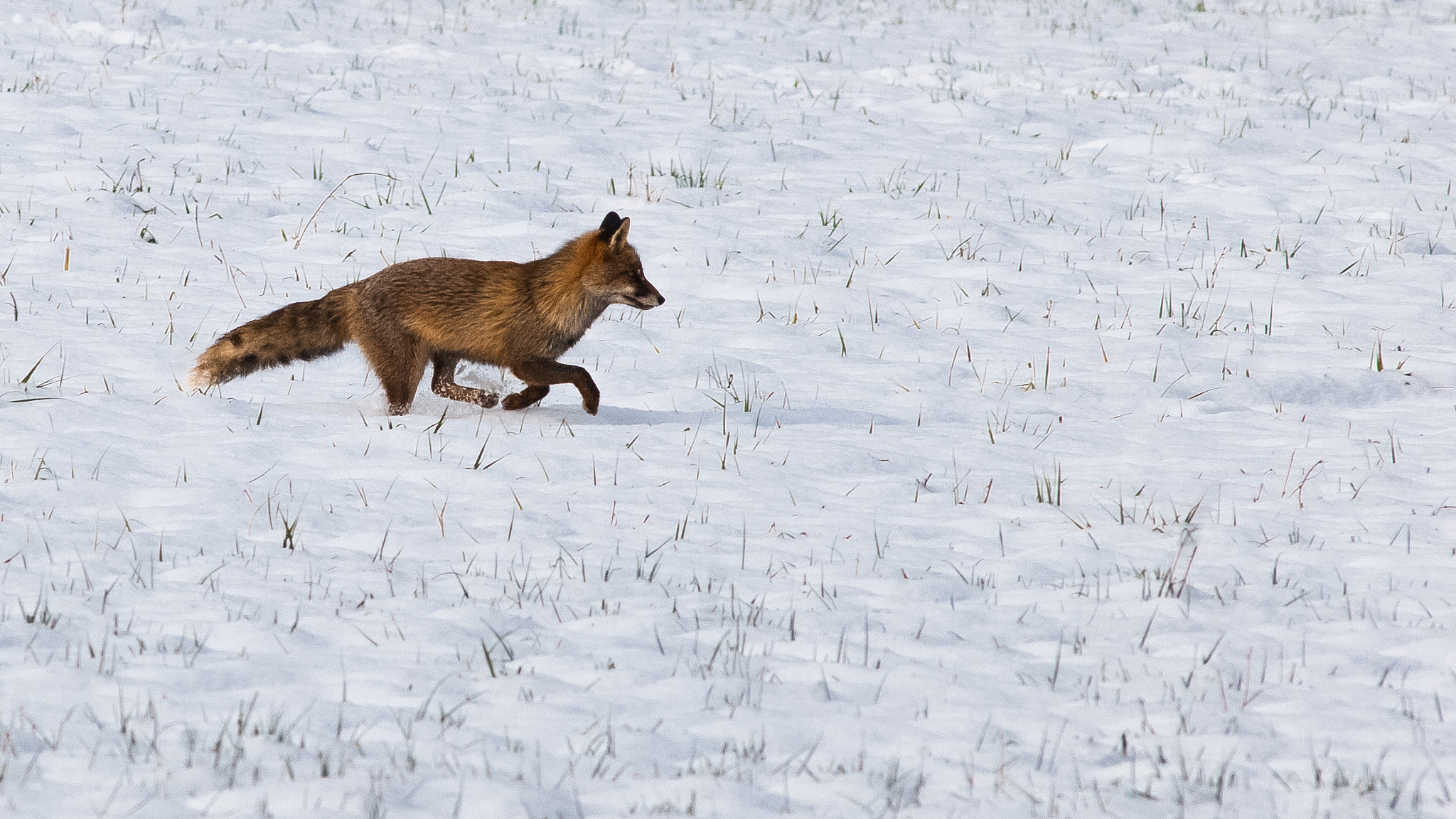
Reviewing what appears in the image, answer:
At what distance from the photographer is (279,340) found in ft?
25.3

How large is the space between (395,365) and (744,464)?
7.51 ft

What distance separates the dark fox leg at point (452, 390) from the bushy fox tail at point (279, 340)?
650 millimetres

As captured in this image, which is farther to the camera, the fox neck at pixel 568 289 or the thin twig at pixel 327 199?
the thin twig at pixel 327 199

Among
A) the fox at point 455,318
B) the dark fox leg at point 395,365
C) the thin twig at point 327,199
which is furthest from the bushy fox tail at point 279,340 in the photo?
the thin twig at point 327,199

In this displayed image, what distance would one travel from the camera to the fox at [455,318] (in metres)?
7.68

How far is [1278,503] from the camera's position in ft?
20.7

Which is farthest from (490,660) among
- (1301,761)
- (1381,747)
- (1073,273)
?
(1073,273)

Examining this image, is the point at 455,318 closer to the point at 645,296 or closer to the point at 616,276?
the point at 616,276

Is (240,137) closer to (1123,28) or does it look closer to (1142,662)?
(1142,662)

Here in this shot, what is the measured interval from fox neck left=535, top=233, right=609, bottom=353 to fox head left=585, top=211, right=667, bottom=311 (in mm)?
42

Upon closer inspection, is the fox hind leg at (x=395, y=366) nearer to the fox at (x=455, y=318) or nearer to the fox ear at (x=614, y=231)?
the fox at (x=455, y=318)

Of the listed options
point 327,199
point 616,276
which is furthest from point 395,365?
point 327,199

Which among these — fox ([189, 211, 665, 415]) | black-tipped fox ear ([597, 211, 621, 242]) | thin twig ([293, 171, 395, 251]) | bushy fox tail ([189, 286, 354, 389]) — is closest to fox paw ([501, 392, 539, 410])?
fox ([189, 211, 665, 415])

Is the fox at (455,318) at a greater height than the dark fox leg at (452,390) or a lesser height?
greater
